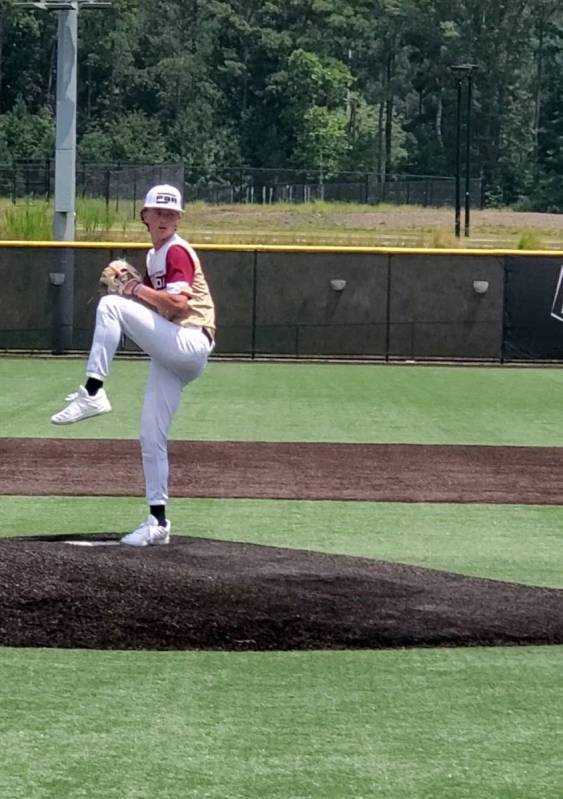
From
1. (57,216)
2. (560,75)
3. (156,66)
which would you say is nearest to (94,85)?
(156,66)

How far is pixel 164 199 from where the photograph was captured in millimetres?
7410

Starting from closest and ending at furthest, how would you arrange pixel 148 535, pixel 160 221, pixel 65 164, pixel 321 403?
pixel 160 221, pixel 148 535, pixel 321 403, pixel 65 164

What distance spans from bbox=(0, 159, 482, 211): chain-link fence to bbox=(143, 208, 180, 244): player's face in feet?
145

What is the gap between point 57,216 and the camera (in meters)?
26.4

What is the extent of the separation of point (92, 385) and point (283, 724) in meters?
2.86

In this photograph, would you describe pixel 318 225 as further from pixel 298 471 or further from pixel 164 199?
pixel 164 199

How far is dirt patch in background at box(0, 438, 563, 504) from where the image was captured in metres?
10.6

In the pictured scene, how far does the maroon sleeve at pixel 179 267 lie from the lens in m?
7.41

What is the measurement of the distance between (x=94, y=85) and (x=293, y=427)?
69195 millimetres

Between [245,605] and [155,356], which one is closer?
[245,605]

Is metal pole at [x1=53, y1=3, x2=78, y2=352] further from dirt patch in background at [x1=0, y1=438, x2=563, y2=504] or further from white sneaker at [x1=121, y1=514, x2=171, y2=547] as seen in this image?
white sneaker at [x1=121, y1=514, x2=171, y2=547]

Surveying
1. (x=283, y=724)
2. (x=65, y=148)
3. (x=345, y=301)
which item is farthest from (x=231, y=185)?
(x=283, y=724)

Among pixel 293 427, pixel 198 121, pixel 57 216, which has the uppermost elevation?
pixel 198 121

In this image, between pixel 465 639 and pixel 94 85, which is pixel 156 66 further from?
pixel 465 639
